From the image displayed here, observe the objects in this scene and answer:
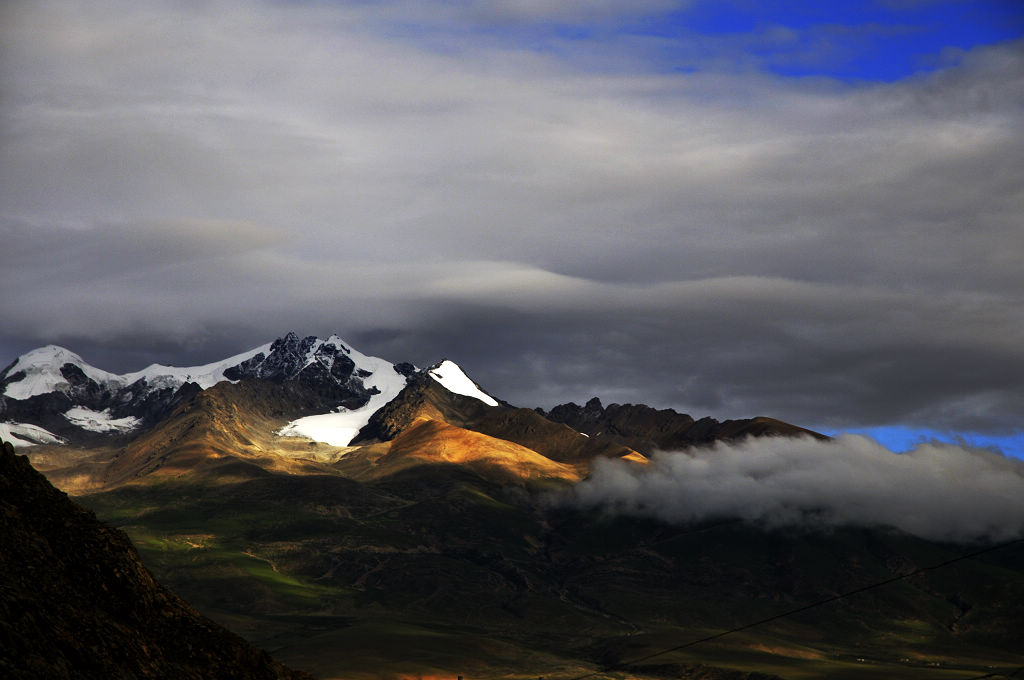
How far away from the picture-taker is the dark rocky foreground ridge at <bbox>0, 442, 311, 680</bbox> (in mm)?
77188

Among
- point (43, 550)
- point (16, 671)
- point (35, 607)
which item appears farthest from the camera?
point (43, 550)

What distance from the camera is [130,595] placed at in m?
88.6

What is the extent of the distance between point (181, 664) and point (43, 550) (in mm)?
12806

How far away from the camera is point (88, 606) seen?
84125mm

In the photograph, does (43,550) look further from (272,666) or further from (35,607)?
(272,666)

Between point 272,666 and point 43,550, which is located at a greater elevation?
point 43,550

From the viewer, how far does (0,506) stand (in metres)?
86.4

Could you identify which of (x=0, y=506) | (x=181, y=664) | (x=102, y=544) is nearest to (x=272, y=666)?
(x=181, y=664)

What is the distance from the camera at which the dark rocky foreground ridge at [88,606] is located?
77.2m

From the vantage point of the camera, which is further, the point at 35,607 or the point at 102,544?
the point at 102,544

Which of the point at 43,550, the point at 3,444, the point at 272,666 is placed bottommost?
the point at 272,666

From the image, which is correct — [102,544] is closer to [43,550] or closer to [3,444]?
[43,550]

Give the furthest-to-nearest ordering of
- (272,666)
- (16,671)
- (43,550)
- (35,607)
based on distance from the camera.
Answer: (272,666)
(43,550)
(35,607)
(16,671)

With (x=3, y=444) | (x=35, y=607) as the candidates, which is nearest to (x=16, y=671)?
(x=35, y=607)
